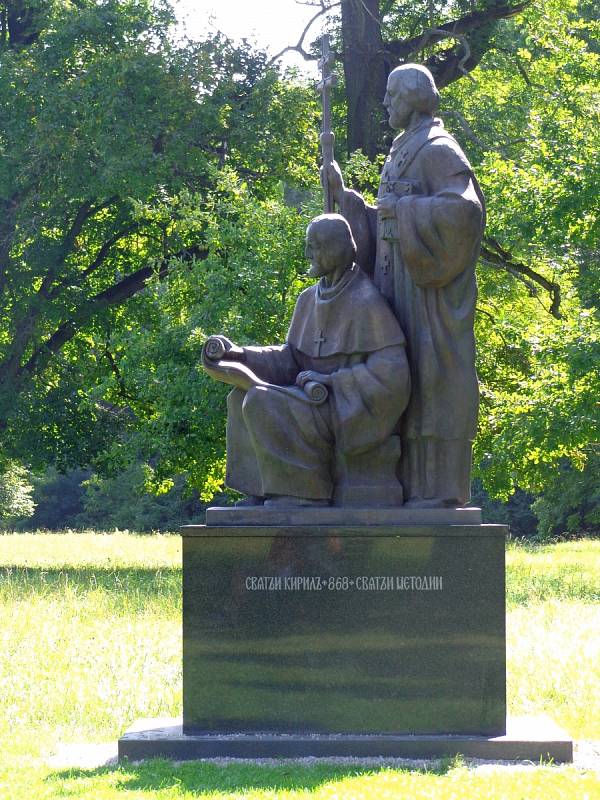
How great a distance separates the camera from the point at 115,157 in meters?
20.4

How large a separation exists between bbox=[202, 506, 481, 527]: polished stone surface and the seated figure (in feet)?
0.37

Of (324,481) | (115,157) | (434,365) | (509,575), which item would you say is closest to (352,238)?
(434,365)

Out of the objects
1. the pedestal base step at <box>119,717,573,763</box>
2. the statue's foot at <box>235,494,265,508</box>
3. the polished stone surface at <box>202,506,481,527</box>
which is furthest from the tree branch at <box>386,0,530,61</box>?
the pedestal base step at <box>119,717,573,763</box>

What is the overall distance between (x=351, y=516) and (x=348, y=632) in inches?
25.1

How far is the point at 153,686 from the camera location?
9766 mm

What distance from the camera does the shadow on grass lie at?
638cm

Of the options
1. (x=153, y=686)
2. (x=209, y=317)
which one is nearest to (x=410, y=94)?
(x=153, y=686)

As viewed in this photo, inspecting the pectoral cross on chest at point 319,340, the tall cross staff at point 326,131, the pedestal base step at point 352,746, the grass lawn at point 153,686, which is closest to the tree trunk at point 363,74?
the grass lawn at point 153,686

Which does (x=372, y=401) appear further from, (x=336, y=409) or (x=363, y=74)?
(x=363, y=74)

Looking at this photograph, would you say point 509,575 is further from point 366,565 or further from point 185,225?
point 366,565

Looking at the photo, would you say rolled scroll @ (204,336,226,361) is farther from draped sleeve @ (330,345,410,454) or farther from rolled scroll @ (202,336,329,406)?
draped sleeve @ (330,345,410,454)

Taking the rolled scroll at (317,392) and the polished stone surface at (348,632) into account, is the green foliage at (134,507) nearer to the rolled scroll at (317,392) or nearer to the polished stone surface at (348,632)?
the rolled scroll at (317,392)

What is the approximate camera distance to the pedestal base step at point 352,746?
7020 mm

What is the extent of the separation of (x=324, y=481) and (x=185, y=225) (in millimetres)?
13067
